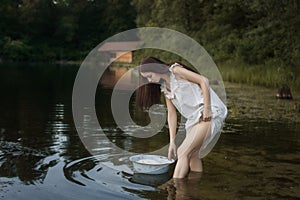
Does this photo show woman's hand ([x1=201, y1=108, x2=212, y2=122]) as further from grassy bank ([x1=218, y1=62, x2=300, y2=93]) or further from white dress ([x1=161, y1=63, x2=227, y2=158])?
grassy bank ([x1=218, y1=62, x2=300, y2=93])

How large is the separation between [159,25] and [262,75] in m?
23.3

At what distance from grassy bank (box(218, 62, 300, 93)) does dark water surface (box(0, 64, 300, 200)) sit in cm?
492

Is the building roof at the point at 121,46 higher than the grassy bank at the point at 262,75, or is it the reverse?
the building roof at the point at 121,46

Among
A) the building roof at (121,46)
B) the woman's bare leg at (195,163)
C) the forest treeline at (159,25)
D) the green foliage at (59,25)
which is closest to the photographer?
the woman's bare leg at (195,163)

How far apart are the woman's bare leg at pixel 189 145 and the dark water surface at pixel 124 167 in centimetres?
13

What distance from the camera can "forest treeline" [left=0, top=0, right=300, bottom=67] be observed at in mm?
19188

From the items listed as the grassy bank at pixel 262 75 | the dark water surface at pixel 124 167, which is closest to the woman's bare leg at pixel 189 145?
the dark water surface at pixel 124 167

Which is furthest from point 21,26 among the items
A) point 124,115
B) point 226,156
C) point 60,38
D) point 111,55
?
point 226,156

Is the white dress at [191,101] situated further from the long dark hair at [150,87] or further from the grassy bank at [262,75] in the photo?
the grassy bank at [262,75]

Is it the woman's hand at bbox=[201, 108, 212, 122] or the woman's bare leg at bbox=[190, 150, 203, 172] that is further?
the woman's bare leg at bbox=[190, 150, 203, 172]

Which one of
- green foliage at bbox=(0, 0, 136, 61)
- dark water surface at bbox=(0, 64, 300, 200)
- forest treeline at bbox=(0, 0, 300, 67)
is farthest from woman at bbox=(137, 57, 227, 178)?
green foliage at bbox=(0, 0, 136, 61)

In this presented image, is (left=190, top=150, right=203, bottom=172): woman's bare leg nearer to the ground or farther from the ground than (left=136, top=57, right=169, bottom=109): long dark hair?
nearer to the ground

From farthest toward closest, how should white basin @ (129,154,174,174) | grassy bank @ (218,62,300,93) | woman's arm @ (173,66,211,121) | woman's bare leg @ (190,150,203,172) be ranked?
grassy bank @ (218,62,300,93), woman's bare leg @ (190,150,203,172), white basin @ (129,154,174,174), woman's arm @ (173,66,211,121)

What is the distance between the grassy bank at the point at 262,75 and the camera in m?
15.1
